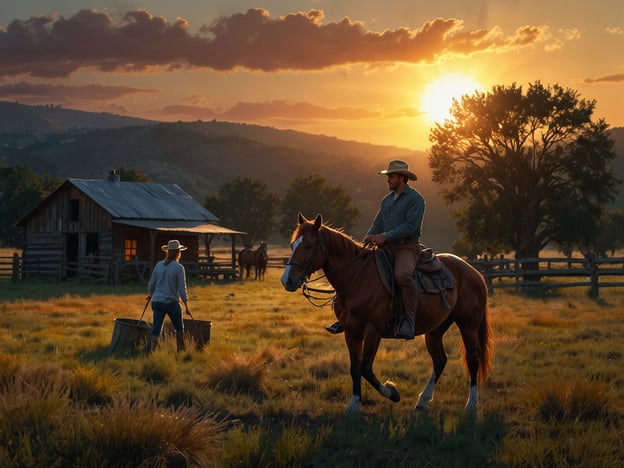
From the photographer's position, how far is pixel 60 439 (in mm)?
5367

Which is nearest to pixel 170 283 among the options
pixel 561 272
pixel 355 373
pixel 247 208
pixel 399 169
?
pixel 355 373

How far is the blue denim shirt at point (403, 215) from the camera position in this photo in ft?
25.6

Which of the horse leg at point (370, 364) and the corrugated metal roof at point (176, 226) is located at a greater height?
the corrugated metal roof at point (176, 226)

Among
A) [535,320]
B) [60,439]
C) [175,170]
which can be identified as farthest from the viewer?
[175,170]

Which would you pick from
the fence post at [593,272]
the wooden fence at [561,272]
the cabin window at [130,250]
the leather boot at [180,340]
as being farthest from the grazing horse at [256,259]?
the leather boot at [180,340]

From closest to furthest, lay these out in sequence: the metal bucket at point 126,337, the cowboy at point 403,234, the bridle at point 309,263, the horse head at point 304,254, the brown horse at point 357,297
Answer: the horse head at point 304,254, the bridle at point 309,263, the brown horse at point 357,297, the cowboy at point 403,234, the metal bucket at point 126,337

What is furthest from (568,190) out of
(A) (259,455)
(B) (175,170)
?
(B) (175,170)

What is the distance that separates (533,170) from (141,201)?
2226 centimetres

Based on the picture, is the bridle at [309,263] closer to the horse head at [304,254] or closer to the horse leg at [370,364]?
the horse head at [304,254]

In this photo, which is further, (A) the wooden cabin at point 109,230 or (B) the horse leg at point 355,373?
(A) the wooden cabin at point 109,230

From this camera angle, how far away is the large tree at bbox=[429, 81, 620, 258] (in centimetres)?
3391

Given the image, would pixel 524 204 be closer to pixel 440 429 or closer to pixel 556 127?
pixel 556 127

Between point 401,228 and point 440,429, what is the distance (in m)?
2.31

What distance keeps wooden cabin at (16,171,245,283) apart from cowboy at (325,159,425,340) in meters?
27.7
